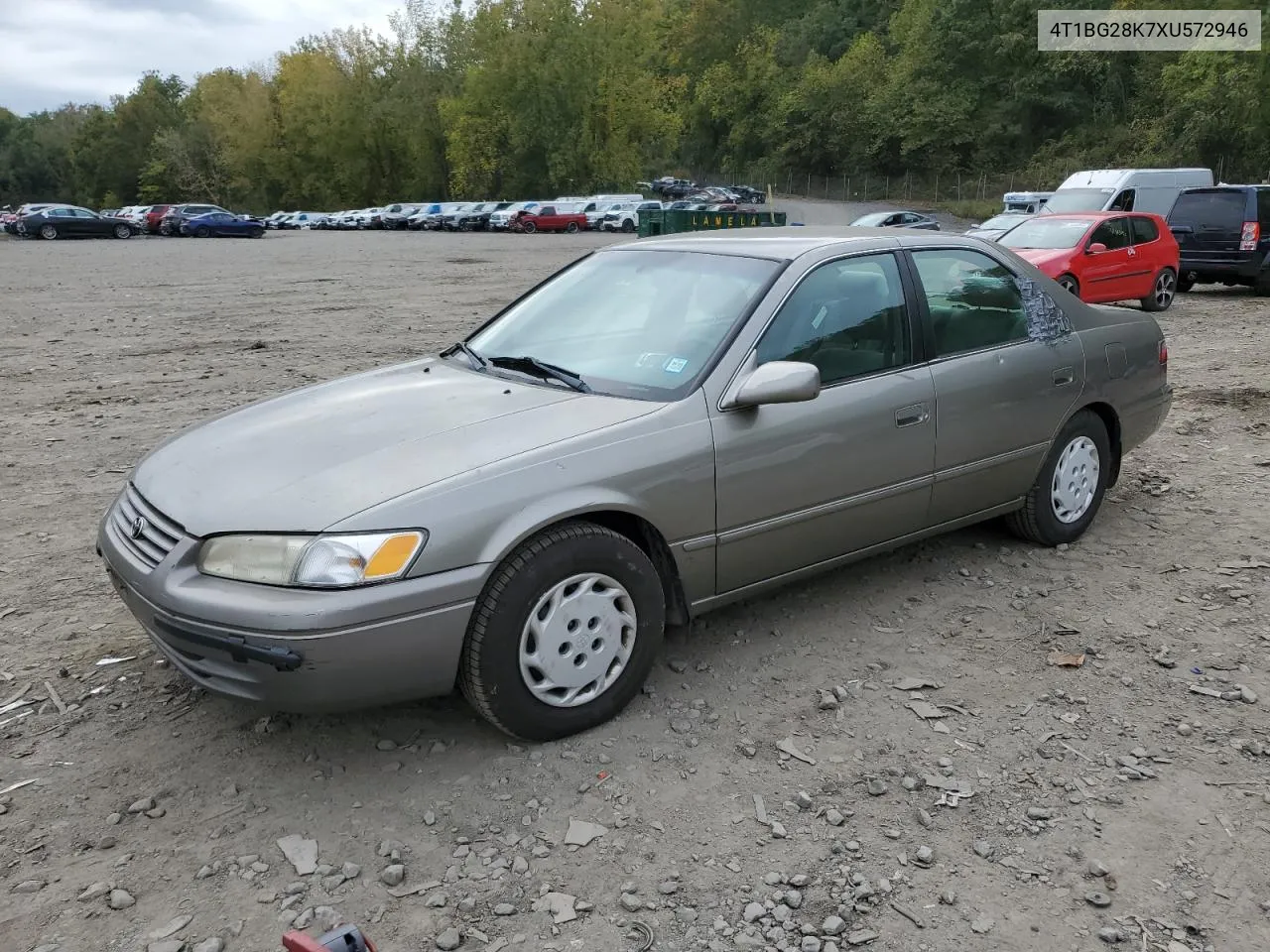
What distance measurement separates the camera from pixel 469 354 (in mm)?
4320

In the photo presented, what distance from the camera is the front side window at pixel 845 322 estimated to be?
3.77m

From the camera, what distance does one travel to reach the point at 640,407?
3445 millimetres

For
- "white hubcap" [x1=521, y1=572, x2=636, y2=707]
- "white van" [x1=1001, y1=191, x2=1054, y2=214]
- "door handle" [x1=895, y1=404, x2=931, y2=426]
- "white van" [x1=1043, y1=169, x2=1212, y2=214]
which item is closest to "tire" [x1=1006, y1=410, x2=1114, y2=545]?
"door handle" [x1=895, y1=404, x2=931, y2=426]

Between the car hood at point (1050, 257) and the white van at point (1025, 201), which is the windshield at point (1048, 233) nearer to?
the car hood at point (1050, 257)

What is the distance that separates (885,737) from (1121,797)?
698 millimetres

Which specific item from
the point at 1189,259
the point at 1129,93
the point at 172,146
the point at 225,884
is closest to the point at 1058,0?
the point at 1129,93

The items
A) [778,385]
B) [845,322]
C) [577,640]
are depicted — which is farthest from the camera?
[845,322]

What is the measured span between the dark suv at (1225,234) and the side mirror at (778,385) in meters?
14.9

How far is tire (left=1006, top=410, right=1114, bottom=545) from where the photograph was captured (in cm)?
473

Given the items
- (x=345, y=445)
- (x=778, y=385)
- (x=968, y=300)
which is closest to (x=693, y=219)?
(x=968, y=300)

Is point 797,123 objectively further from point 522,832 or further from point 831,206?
point 522,832

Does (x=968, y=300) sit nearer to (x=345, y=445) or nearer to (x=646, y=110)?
(x=345, y=445)

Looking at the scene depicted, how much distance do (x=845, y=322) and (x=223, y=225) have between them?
48722 mm

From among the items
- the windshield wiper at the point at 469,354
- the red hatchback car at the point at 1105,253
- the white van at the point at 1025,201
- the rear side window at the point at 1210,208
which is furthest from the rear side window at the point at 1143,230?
the white van at the point at 1025,201
